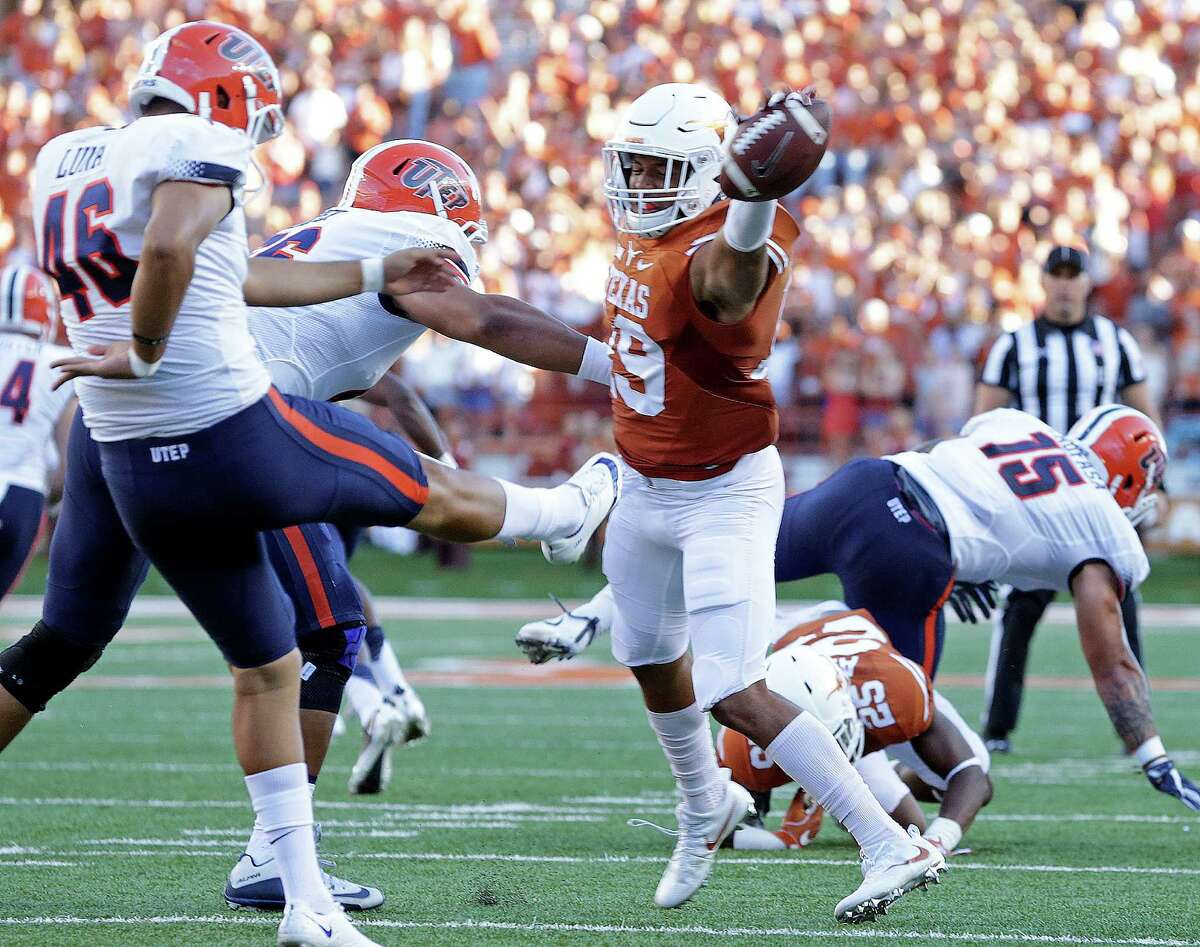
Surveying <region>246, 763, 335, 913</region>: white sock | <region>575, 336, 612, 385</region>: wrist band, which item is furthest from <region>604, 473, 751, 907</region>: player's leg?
<region>246, 763, 335, 913</region>: white sock

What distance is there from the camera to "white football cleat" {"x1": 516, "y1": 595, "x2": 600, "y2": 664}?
478 cm

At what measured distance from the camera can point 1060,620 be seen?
44.0ft

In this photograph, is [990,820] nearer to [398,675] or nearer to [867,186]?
[398,675]

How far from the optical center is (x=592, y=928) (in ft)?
12.5

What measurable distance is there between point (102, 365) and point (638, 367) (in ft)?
3.99

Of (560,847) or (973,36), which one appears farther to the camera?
(973,36)

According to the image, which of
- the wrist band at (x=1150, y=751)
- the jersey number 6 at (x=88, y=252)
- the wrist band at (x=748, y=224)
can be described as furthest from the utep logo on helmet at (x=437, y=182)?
the wrist band at (x=1150, y=751)

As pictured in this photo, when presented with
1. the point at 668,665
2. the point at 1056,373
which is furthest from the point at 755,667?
the point at 1056,373

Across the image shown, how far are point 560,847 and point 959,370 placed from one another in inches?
443

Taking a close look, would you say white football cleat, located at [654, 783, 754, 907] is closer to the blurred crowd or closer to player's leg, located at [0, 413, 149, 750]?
player's leg, located at [0, 413, 149, 750]

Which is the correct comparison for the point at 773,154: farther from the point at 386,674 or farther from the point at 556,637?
Result: the point at 386,674

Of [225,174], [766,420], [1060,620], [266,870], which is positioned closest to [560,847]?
[266,870]

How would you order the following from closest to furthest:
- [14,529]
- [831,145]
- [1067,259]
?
[14,529]
[1067,259]
[831,145]

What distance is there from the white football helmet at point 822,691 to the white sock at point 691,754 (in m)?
0.33
